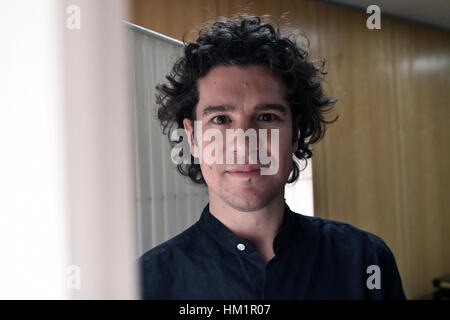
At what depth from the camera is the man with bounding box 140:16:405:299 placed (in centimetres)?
44

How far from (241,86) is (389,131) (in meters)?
0.41

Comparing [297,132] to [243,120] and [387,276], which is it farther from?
Answer: [387,276]

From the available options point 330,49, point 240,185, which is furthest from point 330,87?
point 240,185

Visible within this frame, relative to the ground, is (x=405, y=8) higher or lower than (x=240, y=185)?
higher

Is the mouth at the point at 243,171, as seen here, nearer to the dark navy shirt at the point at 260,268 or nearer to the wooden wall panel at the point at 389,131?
the dark navy shirt at the point at 260,268

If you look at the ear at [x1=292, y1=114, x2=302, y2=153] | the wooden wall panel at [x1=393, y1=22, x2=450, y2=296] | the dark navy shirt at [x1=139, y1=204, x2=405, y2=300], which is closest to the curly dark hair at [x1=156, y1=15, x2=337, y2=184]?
the ear at [x1=292, y1=114, x2=302, y2=153]

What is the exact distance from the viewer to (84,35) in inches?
6.6

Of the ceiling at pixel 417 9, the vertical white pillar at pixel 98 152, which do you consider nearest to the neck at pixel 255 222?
the vertical white pillar at pixel 98 152

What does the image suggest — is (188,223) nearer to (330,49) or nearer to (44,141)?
(44,141)

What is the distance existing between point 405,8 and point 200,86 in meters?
0.46

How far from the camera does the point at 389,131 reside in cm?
69

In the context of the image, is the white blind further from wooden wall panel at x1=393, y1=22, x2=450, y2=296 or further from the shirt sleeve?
wooden wall panel at x1=393, y1=22, x2=450, y2=296
